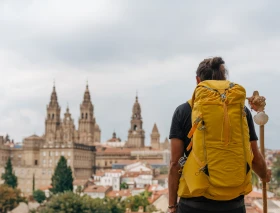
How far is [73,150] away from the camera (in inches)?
3558

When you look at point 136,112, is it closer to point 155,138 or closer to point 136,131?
point 136,131

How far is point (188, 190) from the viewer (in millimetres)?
3547

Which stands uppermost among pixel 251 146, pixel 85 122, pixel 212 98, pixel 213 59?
pixel 85 122

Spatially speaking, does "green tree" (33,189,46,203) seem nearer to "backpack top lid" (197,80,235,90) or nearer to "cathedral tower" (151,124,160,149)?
"cathedral tower" (151,124,160,149)

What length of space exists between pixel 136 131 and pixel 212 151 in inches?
4174

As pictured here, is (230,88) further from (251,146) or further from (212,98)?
(251,146)

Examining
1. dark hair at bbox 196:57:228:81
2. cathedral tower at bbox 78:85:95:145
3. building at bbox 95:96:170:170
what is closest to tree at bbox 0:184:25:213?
building at bbox 95:96:170:170

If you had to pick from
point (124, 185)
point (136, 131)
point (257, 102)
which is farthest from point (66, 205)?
point (136, 131)

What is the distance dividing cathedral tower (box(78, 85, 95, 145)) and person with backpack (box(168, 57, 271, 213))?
101 metres

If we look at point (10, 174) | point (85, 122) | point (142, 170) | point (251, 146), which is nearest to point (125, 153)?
point (85, 122)

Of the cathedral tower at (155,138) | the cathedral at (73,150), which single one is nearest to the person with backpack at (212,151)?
the cathedral at (73,150)

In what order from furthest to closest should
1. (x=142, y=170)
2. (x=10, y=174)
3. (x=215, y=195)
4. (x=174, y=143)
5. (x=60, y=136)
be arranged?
1. (x=60, y=136)
2. (x=142, y=170)
3. (x=10, y=174)
4. (x=174, y=143)
5. (x=215, y=195)

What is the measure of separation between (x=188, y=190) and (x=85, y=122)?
10218 cm

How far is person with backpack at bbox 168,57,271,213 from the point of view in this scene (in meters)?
3.38
